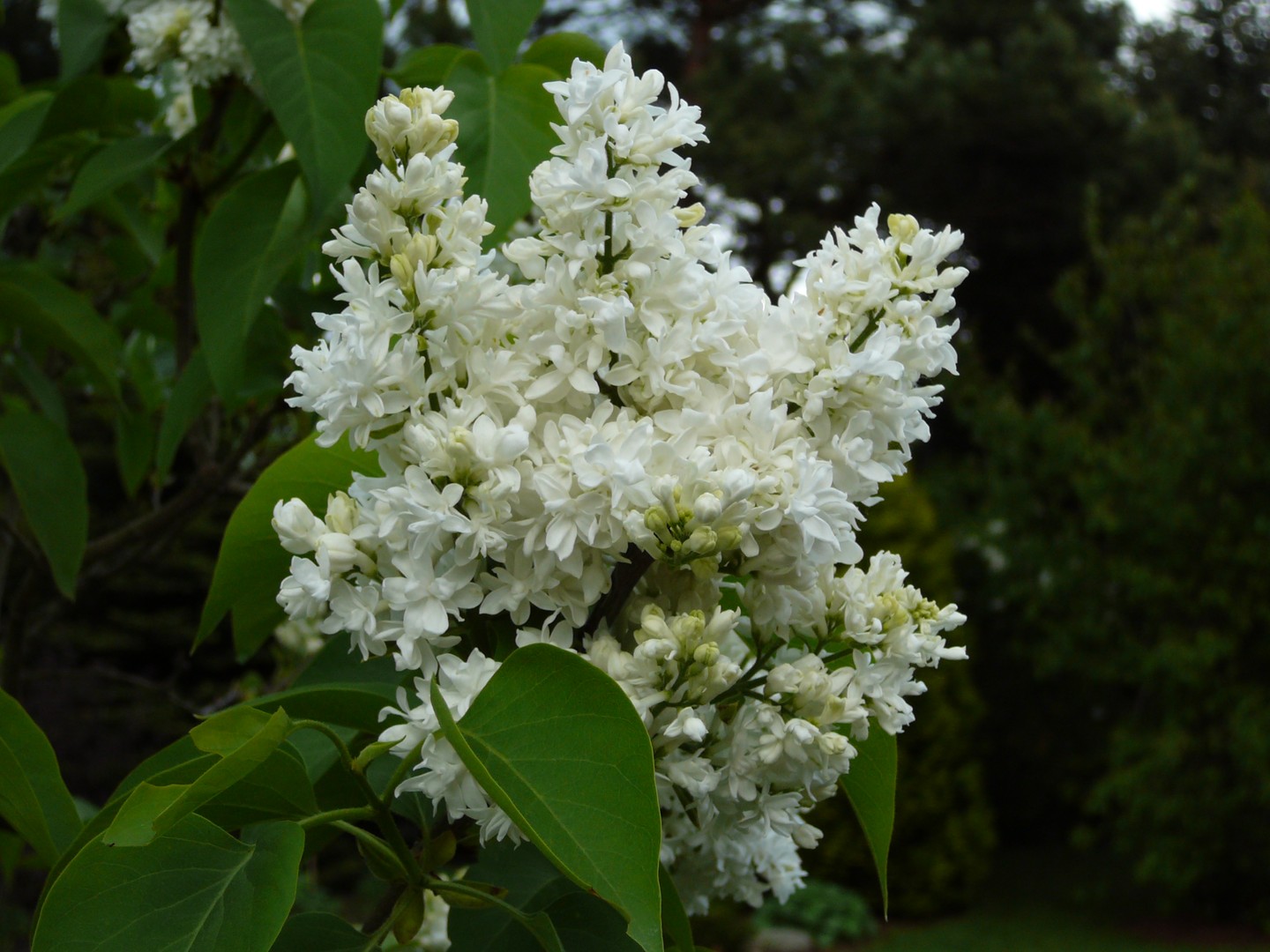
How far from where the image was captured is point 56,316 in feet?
5.29

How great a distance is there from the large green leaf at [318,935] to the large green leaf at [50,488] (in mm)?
727

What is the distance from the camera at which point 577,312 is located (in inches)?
34.1

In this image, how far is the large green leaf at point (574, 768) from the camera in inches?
29.4

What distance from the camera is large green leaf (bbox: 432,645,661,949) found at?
2.45 ft

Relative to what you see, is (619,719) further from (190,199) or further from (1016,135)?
(1016,135)

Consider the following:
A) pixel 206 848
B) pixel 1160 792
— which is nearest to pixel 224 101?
pixel 206 848

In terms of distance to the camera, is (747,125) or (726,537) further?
(747,125)

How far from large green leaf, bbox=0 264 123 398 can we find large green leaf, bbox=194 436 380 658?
0.61m

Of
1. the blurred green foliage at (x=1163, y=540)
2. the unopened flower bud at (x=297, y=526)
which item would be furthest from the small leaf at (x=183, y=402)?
the blurred green foliage at (x=1163, y=540)

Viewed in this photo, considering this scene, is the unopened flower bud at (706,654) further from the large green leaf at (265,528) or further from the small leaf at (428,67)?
the small leaf at (428,67)

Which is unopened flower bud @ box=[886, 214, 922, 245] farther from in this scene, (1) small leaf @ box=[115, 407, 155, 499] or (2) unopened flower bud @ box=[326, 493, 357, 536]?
(1) small leaf @ box=[115, 407, 155, 499]

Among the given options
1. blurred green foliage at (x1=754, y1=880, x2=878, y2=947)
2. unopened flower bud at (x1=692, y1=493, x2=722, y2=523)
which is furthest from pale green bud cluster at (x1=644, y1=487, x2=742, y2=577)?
blurred green foliage at (x1=754, y1=880, x2=878, y2=947)

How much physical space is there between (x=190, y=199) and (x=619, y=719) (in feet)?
4.41

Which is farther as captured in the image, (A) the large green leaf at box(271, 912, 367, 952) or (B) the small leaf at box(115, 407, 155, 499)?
(B) the small leaf at box(115, 407, 155, 499)
